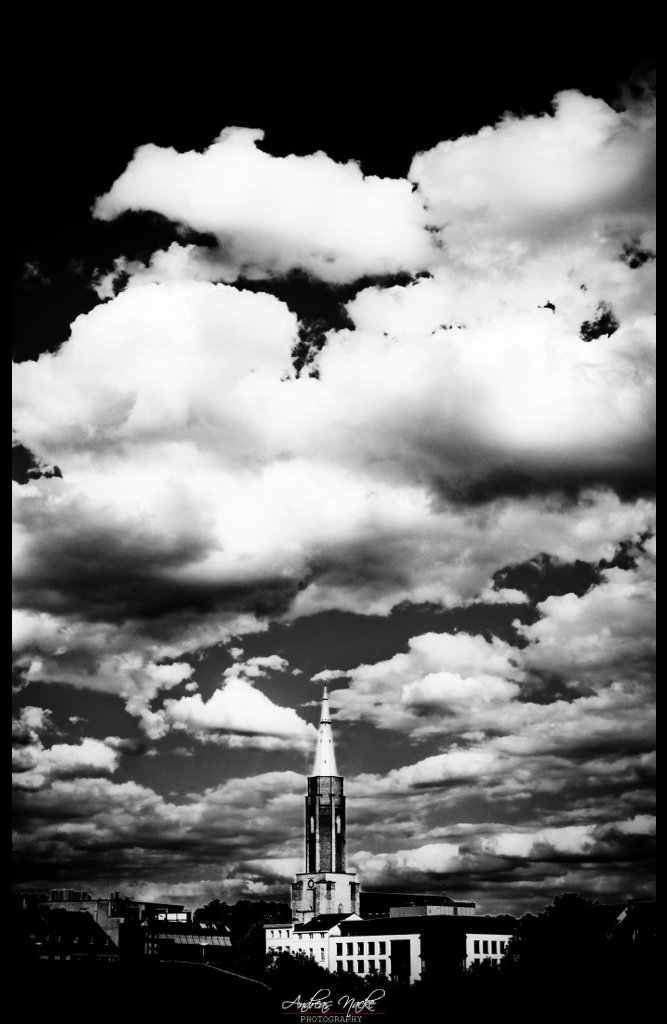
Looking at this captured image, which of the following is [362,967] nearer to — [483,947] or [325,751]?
[483,947]

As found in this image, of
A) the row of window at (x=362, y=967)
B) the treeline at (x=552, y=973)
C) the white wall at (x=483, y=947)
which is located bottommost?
the row of window at (x=362, y=967)

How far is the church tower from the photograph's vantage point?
175 meters

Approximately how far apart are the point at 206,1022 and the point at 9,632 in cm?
594

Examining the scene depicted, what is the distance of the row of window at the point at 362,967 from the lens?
12850 cm

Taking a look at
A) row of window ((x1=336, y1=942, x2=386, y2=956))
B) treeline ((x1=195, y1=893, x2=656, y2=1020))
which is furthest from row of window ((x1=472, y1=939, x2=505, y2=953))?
row of window ((x1=336, y1=942, x2=386, y2=956))

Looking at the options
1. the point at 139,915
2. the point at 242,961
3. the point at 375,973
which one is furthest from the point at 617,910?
the point at 139,915

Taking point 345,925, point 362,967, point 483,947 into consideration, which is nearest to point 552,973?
point 483,947

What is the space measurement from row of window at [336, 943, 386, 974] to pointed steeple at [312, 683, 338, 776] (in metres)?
46.9

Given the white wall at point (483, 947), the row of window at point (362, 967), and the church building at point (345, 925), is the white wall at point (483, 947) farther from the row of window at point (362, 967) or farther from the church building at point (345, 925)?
the row of window at point (362, 967)

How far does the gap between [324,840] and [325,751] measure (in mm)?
15149

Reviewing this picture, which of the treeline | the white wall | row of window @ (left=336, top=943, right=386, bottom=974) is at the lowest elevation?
row of window @ (left=336, top=943, right=386, bottom=974)

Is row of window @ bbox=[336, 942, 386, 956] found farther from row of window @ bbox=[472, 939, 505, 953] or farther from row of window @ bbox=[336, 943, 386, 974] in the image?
row of window @ bbox=[472, 939, 505, 953]

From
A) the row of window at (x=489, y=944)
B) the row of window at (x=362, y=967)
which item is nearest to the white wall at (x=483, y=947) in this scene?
the row of window at (x=489, y=944)

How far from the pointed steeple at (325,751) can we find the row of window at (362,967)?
154ft
